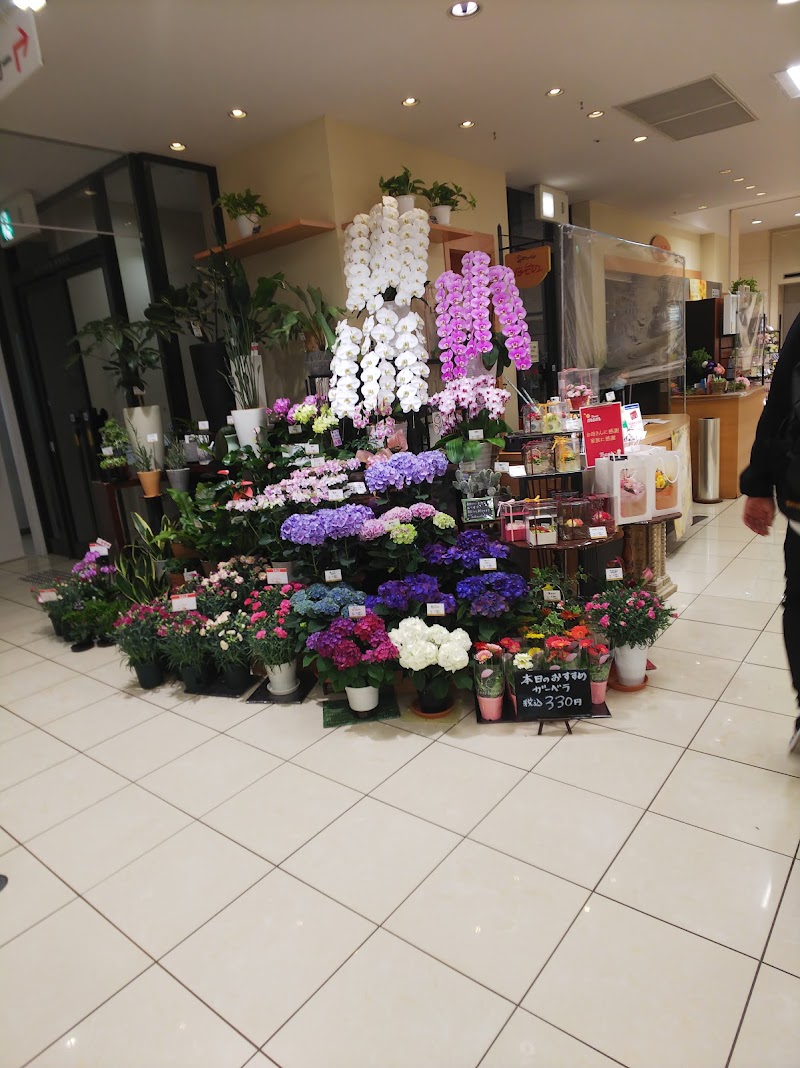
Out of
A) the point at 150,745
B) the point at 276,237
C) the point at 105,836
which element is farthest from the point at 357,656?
the point at 276,237

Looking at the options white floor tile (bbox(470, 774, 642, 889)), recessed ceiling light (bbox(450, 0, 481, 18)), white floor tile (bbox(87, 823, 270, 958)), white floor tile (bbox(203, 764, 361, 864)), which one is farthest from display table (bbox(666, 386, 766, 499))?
white floor tile (bbox(87, 823, 270, 958))

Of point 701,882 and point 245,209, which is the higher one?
point 245,209

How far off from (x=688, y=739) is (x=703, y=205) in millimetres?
8136

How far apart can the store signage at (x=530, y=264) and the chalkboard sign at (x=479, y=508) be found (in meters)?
2.57

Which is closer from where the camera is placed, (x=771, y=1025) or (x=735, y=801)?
(x=771, y=1025)

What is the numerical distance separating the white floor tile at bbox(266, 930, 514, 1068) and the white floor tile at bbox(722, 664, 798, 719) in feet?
5.66

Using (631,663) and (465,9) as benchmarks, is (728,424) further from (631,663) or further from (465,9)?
(465,9)

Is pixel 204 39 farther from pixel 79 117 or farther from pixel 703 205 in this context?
pixel 703 205

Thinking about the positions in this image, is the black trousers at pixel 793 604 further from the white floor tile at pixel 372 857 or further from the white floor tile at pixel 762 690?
the white floor tile at pixel 372 857

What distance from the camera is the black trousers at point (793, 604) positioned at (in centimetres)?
185

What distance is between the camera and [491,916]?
1778mm

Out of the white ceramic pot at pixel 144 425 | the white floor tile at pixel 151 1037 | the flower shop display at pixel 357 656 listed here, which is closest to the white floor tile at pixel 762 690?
the flower shop display at pixel 357 656

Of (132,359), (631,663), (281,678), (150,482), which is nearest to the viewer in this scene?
(631,663)

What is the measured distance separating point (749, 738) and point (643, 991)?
48.5 inches
